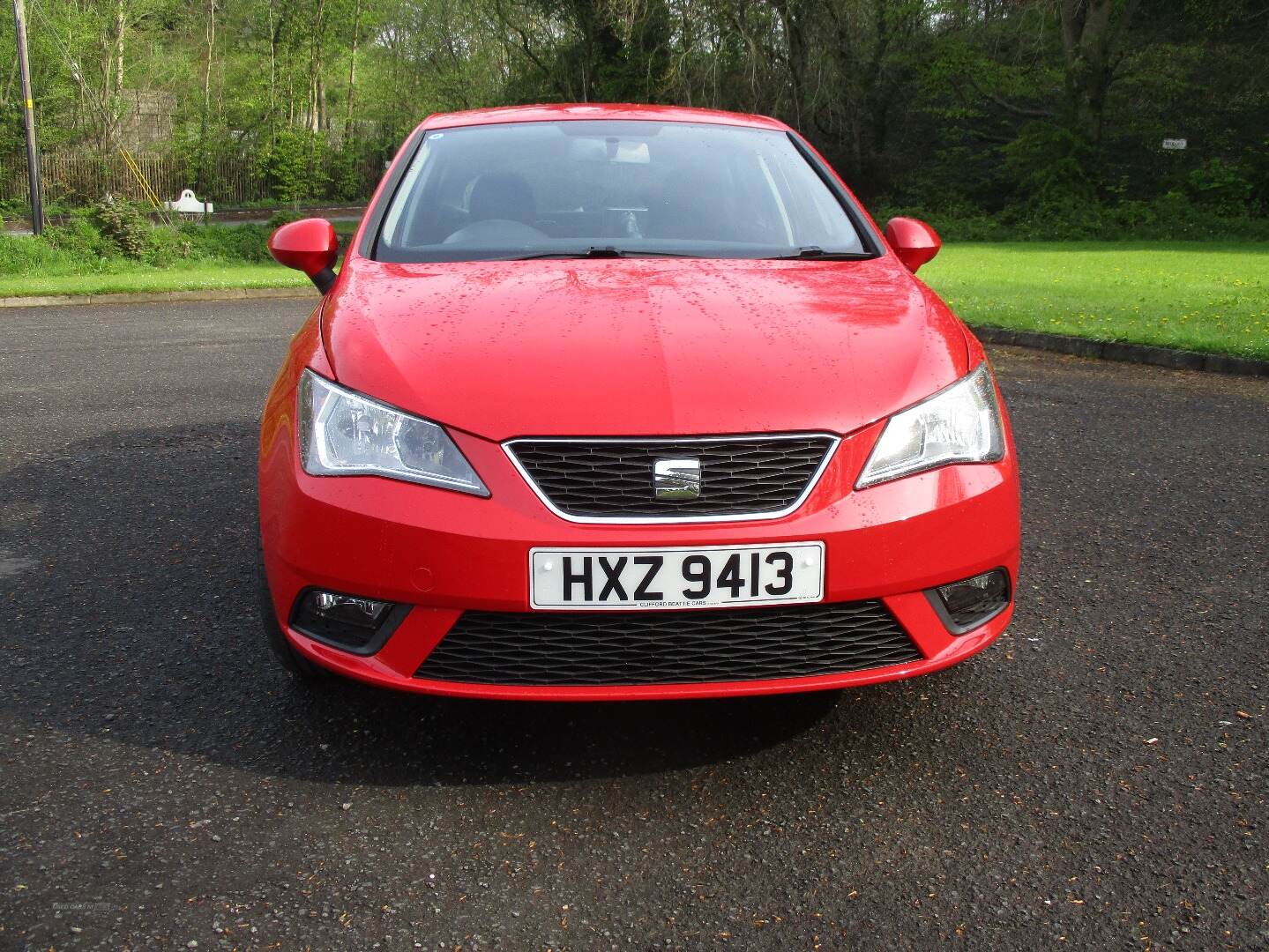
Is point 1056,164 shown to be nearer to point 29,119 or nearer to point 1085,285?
point 1085,285

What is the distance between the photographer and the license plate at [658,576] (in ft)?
7.79

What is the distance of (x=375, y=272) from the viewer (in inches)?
128

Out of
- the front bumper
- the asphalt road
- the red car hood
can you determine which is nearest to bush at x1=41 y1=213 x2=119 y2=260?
the asphalt road

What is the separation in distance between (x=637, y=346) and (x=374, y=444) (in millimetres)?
586

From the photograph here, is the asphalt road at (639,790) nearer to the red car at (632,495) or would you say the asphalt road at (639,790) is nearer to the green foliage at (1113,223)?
the red car at (632,495)

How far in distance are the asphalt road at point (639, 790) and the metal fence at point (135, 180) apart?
34.2 m

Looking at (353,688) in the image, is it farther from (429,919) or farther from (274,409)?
(429,919)

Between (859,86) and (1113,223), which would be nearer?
(1113,223)

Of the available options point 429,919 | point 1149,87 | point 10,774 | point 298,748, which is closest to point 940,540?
point 429,919

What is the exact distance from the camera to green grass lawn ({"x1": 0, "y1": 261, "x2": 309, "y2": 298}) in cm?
1606

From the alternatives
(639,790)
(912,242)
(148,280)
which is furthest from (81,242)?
(639,790)

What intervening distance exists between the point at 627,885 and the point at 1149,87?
33.1 m

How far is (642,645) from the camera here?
247cm

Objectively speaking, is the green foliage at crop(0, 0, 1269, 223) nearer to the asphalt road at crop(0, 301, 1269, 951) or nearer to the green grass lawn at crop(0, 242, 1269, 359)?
the green grass lawn at crop(0, 242, 1269, 359)
